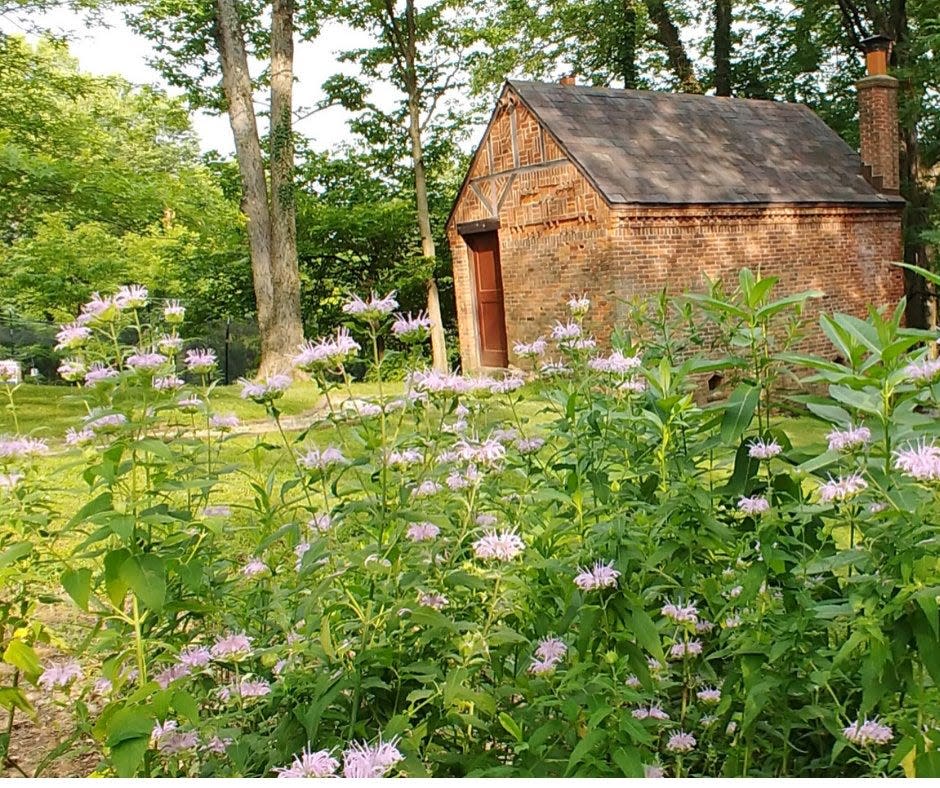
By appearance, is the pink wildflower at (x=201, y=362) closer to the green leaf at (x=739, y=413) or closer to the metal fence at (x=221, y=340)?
the green leaf at (x=739, y=413)

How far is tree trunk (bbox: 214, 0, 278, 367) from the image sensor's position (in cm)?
1323

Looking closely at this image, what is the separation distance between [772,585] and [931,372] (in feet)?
1.86

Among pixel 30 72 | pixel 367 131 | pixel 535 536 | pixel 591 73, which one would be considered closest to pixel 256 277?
pixel 30 72

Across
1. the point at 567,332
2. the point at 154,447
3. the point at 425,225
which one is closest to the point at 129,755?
the point at 154,447

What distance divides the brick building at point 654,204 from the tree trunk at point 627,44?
5192 mm

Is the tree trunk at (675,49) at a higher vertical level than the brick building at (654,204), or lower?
higher

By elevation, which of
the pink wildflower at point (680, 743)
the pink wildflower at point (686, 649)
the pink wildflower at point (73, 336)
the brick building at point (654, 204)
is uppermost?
the brick building at point (654, 204)

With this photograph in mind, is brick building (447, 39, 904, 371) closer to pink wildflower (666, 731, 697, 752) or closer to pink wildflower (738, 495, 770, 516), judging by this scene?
pink wildflower (738, 495, 770, 516)

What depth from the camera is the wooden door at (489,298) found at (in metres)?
14.5

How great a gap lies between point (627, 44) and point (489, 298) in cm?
889

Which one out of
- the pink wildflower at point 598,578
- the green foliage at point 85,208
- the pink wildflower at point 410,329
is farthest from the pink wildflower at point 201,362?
the green foliage at point 85,208

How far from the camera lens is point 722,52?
20.5 metres

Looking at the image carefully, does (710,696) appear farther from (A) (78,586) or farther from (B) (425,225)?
(B) (425,225)

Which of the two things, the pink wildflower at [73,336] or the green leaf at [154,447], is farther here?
the pink wildflower at [73,336]
